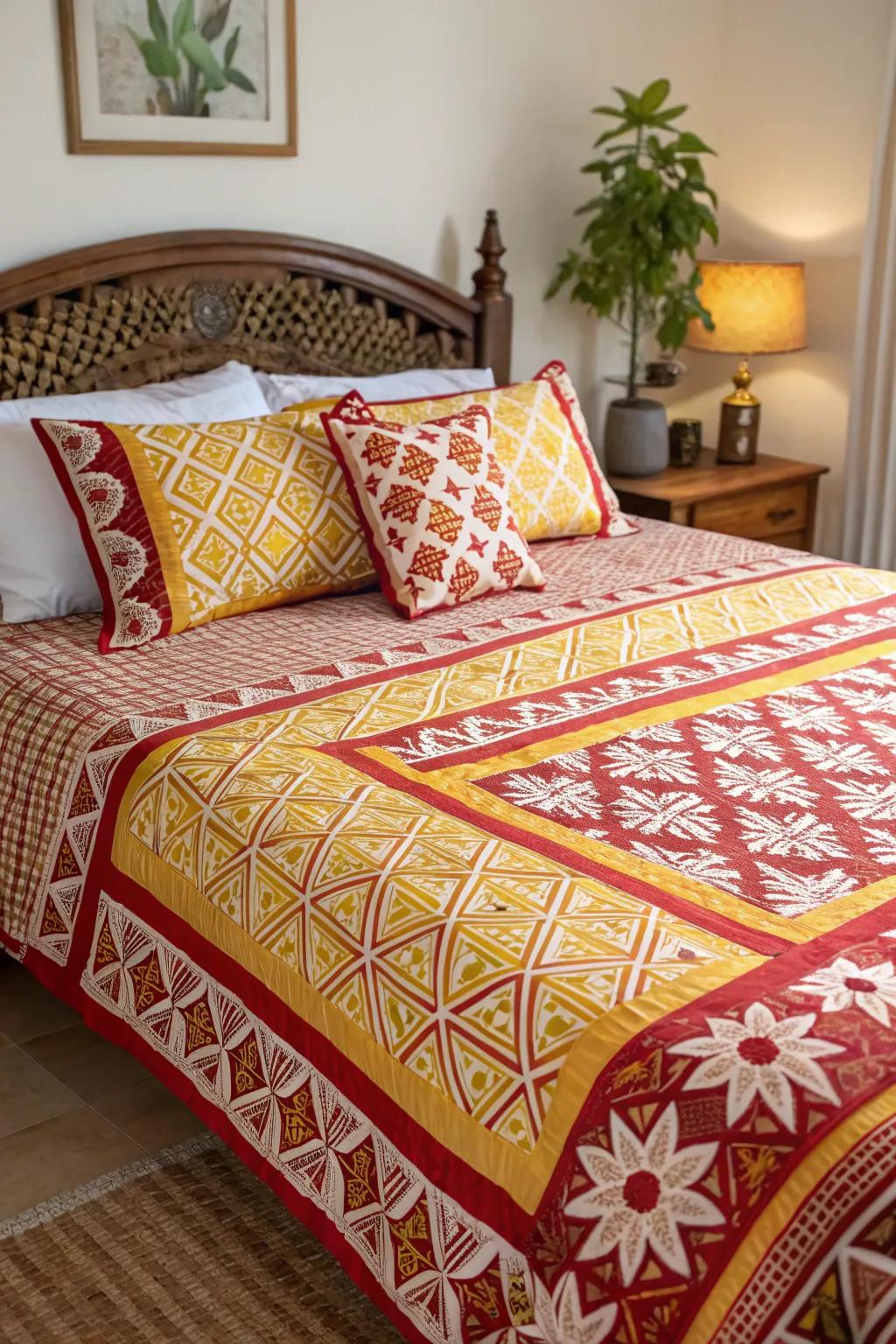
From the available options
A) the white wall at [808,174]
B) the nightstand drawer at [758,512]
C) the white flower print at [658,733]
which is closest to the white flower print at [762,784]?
the white flower print at [658,733]

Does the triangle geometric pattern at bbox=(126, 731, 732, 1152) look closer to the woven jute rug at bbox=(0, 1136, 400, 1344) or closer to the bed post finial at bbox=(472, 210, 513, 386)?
the woven jute rug at bbox=(0, 1136, 400, 1344)

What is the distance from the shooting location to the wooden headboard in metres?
2.82

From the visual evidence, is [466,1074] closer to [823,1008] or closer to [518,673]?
[823,1008]

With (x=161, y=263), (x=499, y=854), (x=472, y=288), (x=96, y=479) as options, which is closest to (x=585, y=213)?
(x=472, y=288)

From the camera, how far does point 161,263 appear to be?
297 cm

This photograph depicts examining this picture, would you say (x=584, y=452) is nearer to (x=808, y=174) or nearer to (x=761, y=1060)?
(x=808, y=174)

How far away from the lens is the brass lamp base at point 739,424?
3908 mm

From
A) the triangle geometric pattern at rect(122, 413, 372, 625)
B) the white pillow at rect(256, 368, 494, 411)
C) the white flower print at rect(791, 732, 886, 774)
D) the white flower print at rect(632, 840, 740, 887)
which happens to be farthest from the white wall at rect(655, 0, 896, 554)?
the white flower print at rect(632, 840, 740, 887)

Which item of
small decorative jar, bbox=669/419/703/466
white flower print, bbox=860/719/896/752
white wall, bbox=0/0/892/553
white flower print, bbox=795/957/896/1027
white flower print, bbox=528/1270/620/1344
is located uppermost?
white wall, bbox=0/0/892/553

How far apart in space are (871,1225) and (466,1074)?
45cm

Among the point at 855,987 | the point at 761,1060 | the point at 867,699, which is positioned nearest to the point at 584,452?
the point at 867,699

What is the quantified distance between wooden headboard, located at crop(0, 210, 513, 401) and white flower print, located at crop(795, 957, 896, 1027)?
81.5 inches

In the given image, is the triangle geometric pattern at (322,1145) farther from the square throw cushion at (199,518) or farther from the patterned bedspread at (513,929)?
the square throw cushion at (199,518)

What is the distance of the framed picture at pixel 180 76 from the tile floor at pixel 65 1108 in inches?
70.7
